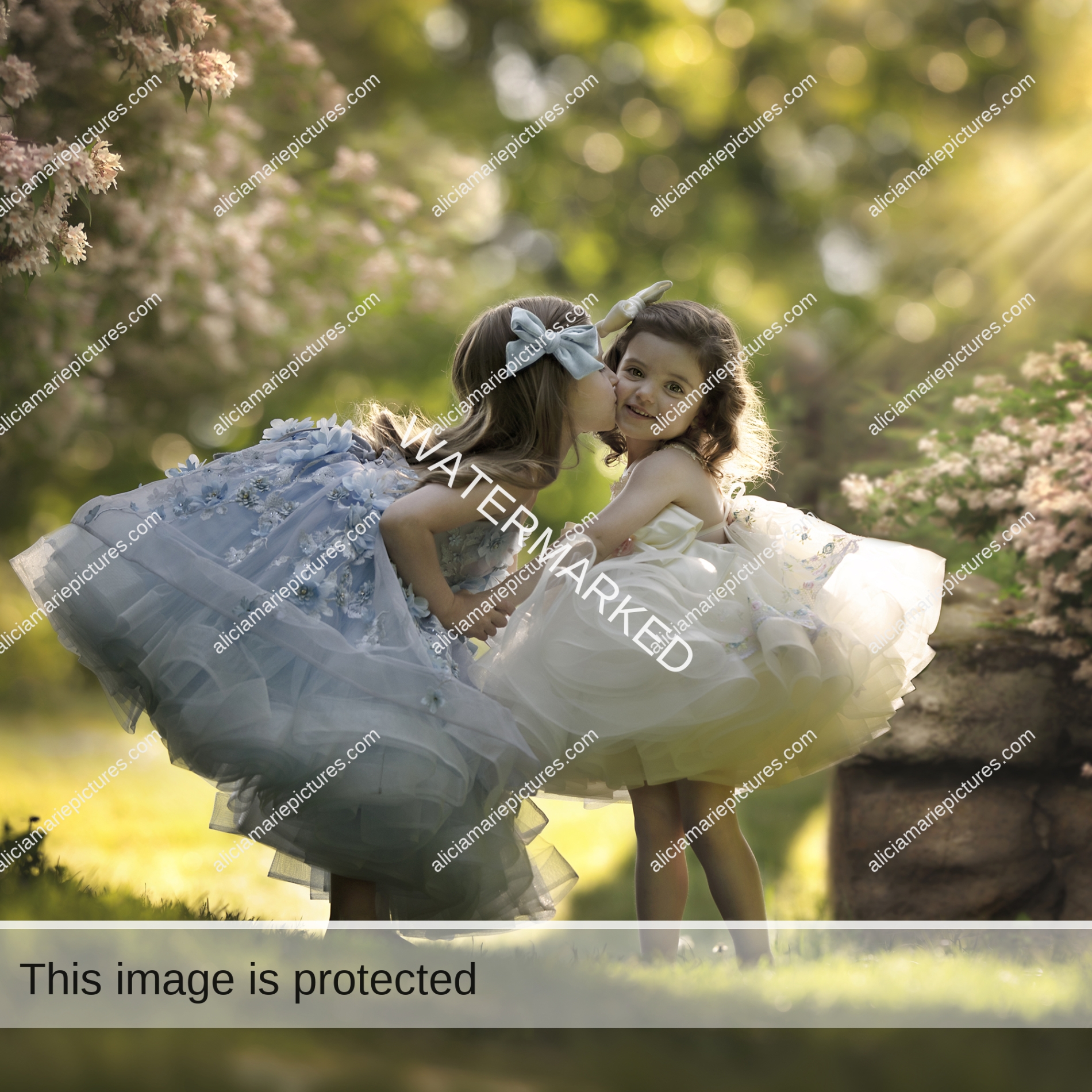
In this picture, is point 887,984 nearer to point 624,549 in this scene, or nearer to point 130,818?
point 624,549

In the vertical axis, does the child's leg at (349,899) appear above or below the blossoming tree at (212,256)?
below

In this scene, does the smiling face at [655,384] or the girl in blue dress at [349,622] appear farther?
the smiling face at [655,384]

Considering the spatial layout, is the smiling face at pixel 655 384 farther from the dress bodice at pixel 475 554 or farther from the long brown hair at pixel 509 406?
the dress bodice at pixel 475 554

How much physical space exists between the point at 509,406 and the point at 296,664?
0.52 m

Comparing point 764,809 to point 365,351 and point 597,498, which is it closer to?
point 597,498

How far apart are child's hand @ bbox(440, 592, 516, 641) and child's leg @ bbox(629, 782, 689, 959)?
0.34 meters

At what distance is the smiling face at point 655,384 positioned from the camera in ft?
5.11

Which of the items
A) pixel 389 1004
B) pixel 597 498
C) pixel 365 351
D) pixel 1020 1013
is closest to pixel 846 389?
pixel 597 498

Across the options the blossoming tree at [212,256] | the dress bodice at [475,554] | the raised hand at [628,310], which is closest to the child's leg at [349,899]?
the dress bodice at [475,554]

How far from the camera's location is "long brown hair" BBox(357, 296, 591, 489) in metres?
1.47

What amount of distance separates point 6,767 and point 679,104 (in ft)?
9.03

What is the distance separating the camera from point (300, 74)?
274 centimetres

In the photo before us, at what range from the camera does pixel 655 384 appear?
61.4 inches

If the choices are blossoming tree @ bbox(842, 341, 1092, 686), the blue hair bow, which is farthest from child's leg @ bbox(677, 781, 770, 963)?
blossoming tree @ bbox(842, 341, 1092, 686)
